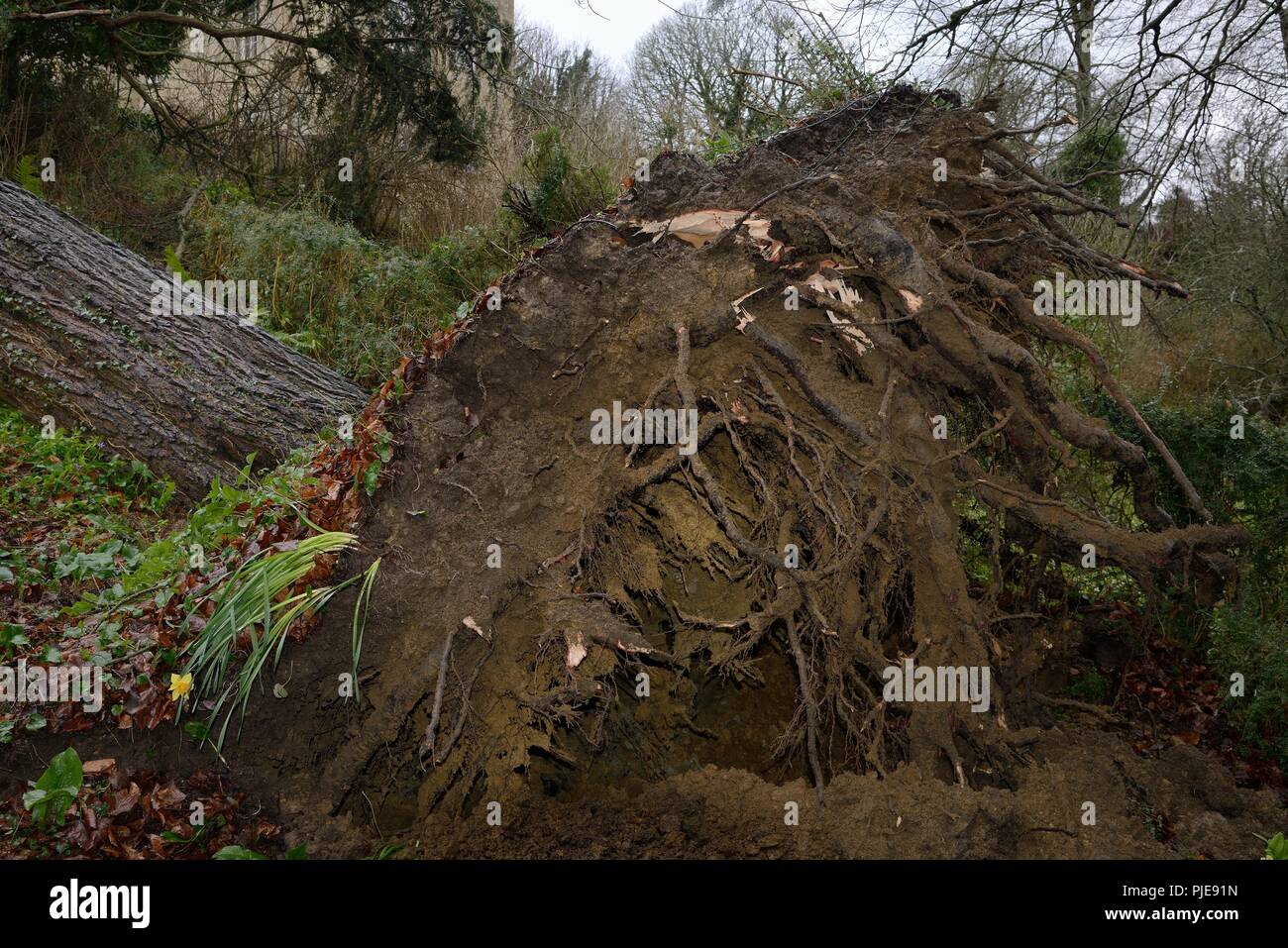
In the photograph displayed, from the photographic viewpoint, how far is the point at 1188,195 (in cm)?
623

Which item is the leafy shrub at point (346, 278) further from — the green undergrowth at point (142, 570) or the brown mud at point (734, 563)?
the brown mud at point (734, 563)

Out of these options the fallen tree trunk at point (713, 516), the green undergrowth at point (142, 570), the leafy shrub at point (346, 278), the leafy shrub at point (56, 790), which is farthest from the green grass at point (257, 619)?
the leafy shrub at point (346, 278)

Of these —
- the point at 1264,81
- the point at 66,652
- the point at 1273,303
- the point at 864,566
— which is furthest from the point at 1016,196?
the point at 1273,303

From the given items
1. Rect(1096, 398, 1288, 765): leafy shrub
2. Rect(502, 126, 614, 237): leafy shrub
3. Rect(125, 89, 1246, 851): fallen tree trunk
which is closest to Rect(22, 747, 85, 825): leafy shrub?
Rect(125, 89, 1246, 851): fallen tree trunk

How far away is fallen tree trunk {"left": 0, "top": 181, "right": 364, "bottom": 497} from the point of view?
5629mm

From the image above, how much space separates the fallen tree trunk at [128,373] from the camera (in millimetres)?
5629

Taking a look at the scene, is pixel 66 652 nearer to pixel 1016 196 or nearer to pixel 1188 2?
pixel 1016 196

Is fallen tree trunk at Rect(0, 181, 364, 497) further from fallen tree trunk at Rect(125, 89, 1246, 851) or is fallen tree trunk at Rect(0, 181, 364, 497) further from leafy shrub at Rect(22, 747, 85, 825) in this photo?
leafy shrub at Rect(22, 747, 85, 825)

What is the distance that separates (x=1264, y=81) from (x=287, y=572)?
503 centimetres

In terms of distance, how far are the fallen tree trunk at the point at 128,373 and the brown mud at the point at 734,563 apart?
2.67m

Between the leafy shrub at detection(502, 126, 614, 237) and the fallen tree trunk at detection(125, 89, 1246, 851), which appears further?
the leafy shrub at detection(502, 126, 614, 237)

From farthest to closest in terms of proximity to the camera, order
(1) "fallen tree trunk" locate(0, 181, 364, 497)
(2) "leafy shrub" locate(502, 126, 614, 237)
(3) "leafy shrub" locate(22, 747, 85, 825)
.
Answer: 1. (2) "leafy shrub" locate(502, 126, 614, 237)
2. (1) "fallen tree trunk" locate(0, 181, 364, 497)
3. (3) "leafy shrub" locate(22, 747, 85, 825)

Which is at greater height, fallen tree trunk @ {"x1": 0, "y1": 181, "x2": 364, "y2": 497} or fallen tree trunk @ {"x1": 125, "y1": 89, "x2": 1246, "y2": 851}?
fallen tree trunk @ {"x1": 0, "y1": 181, "x2": 364, "y2": 497}

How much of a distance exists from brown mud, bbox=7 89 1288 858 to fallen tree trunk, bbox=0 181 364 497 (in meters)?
2.67
